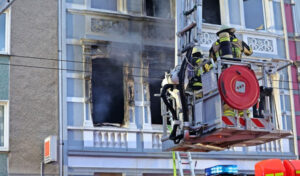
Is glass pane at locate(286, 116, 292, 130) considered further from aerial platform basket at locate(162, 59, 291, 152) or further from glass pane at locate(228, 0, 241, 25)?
aerial platform basket at locate(162, 59, 291, 152)

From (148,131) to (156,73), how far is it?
165 cm

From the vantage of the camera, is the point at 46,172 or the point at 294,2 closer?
the point at 46,172

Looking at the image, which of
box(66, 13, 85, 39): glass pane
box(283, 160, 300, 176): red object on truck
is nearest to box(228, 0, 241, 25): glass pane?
box(66, 13, 85, 39): glass pane

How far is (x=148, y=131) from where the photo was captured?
51.4 feet

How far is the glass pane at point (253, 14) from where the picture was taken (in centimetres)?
1819

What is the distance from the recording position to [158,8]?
55.7 feet

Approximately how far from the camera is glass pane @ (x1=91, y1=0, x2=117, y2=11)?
16188mm

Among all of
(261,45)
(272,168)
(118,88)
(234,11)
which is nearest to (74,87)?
(118,88)

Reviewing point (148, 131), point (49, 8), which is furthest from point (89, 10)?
point (148, 131)

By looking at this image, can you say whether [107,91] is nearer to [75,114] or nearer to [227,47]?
[75,114]

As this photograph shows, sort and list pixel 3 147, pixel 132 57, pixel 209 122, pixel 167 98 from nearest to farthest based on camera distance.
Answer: pixel 209 122 → pixel 167 98 → pixel 3 147 → pixel 132 57

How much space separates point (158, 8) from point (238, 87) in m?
6.91

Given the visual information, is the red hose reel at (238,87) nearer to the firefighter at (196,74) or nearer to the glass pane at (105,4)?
the firefighter at (196,74)

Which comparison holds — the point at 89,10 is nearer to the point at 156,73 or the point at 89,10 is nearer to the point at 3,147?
the point at 156,73
